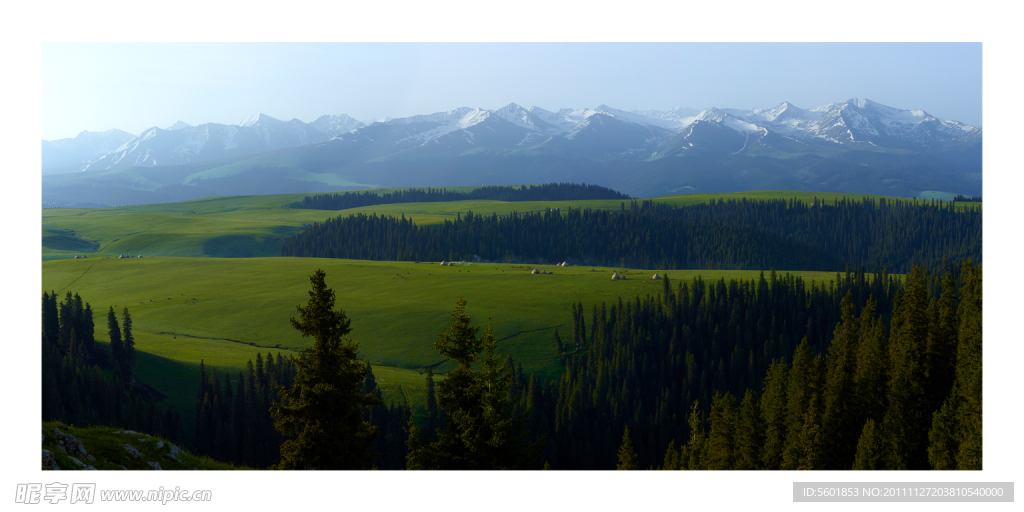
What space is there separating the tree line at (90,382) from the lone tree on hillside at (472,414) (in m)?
44.8

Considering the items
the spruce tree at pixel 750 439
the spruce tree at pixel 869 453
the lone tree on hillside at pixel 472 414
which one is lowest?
the spruce tree at pixel 750 439

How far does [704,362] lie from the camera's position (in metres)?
122

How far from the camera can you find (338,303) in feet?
449

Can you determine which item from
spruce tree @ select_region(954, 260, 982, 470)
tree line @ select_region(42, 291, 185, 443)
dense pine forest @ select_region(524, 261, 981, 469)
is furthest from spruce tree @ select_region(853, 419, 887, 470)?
tree line @ select_region(42, 291, 185, 443)

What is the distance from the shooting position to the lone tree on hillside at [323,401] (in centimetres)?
2788

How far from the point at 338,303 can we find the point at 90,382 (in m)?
66.2

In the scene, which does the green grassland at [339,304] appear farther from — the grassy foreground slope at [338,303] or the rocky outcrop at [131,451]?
the rocky outcrop at [131,451]

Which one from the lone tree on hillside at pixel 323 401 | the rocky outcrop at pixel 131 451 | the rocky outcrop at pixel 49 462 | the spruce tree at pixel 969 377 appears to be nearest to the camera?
the rocky outcrop at pixel 49 462

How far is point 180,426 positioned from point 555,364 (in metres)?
62.7

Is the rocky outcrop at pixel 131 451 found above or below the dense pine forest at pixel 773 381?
above

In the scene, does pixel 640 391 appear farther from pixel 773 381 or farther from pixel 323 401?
pixel 323 401

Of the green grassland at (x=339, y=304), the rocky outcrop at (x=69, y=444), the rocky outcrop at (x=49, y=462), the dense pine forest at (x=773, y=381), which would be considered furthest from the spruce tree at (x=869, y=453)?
the green grassland at (x=339, y=304)

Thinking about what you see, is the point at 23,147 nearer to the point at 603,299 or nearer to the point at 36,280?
the point at 36,280

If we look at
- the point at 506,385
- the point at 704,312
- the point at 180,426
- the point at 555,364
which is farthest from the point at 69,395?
the point at 704,312
